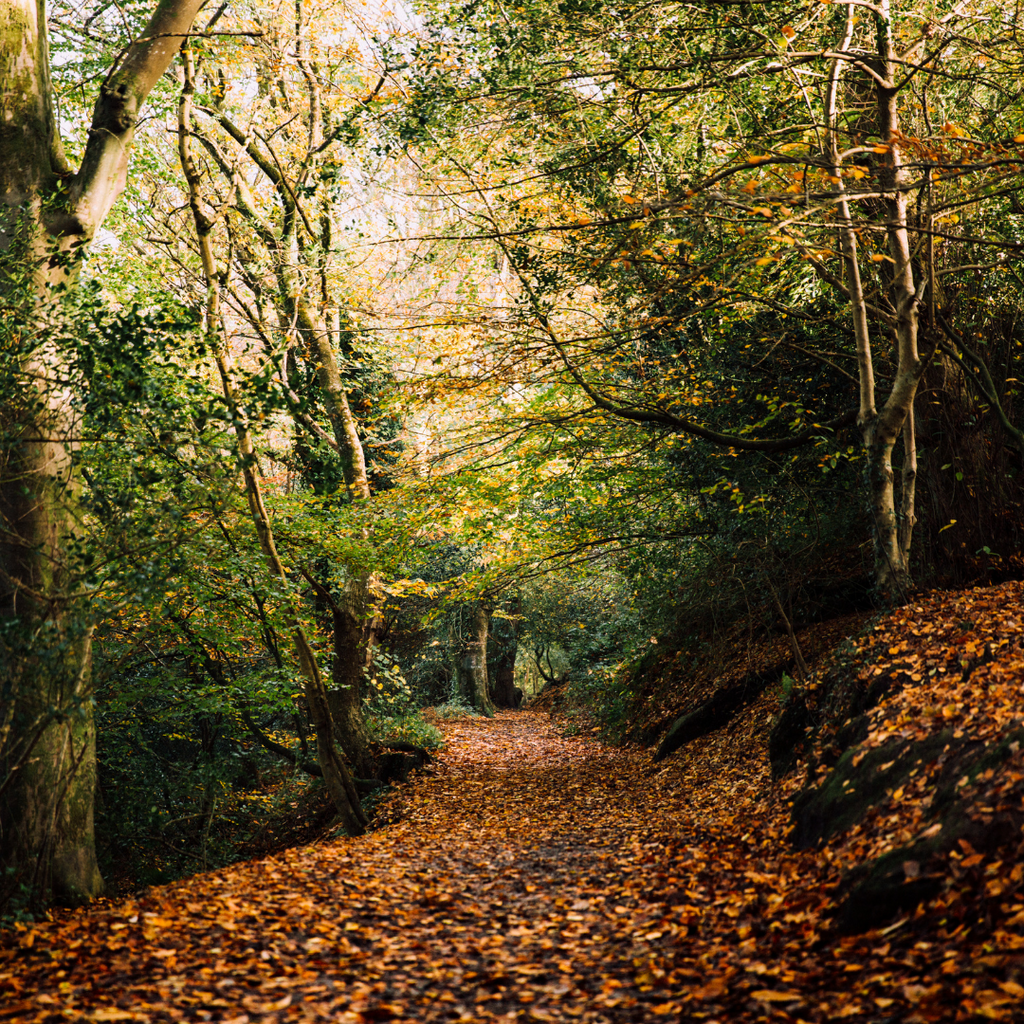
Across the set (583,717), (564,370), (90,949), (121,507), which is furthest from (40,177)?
(583,717)

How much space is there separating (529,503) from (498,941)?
923 cm

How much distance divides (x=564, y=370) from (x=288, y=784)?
26.7 ft

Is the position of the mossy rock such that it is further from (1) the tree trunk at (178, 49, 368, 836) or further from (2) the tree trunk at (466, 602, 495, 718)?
(2) the tree trunk at (466, 602, 495, 718)

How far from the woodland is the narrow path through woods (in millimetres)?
→ 39

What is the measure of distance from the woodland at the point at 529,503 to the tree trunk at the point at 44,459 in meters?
0.04

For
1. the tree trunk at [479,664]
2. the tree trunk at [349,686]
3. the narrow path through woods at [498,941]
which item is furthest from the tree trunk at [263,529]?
the tree trunk at [479,664]

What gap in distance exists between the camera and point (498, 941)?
15.9 ft

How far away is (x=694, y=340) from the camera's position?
11.2 meters

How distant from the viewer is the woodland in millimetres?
4430

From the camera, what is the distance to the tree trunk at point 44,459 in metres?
5.48

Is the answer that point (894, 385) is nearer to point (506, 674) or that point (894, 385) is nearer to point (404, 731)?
point (404, 731)

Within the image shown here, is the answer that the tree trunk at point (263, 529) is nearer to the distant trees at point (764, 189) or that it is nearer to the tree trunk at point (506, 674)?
the distant trees at point (764, 189)

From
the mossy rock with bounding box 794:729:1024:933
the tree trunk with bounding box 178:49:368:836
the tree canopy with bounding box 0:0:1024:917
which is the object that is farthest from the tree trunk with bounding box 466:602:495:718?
the mossy rock with bounding box 794:729:1024:933

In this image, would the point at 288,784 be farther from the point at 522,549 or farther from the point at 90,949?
the point at 90,949
